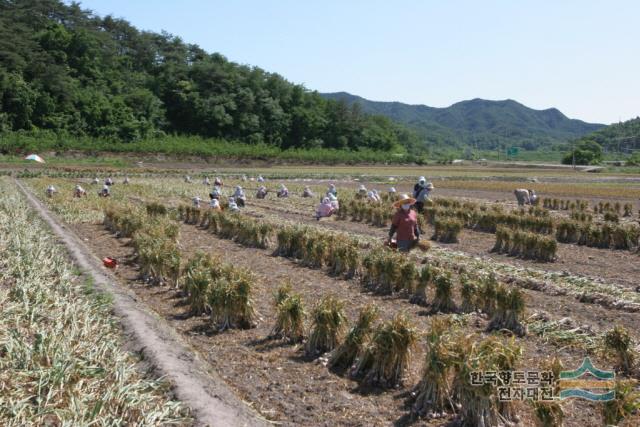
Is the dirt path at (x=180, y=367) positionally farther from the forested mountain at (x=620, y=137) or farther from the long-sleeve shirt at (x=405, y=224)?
the forested mountain at (x=620, y=137)

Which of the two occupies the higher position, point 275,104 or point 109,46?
point 109,46

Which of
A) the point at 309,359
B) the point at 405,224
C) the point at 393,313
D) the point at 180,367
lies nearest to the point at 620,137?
the point at 405,224

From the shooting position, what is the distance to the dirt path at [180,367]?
4555mm

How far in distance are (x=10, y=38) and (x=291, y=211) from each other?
6055 cm

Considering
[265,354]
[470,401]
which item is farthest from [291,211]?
[470,401]

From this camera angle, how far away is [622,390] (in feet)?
13.9

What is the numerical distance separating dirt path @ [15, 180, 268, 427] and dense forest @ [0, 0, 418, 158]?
5650 centimetres

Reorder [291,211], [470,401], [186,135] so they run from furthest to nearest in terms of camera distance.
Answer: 1. [186,135]
2. [291,211]
3. [470,401]

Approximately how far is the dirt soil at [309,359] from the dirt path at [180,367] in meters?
0.27

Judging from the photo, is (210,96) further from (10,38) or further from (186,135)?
(10,38)

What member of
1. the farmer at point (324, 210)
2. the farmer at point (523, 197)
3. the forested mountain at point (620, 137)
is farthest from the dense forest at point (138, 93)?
the forested mountain at point (620, 137)

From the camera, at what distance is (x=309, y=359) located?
630cm

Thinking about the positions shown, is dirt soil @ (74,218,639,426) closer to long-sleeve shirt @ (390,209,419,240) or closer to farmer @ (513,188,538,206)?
long-sleeve shirt @ (390,209,419,240)

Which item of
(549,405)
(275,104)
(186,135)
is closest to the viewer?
(549,405)
